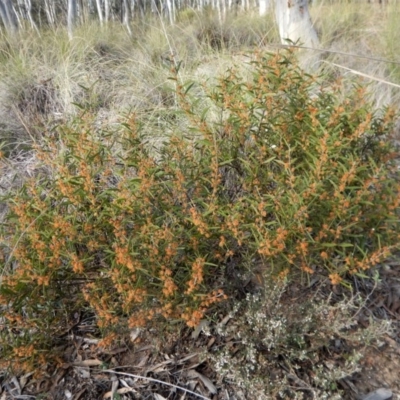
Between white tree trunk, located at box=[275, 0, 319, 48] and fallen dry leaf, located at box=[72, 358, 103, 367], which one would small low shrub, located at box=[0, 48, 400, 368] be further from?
white tree trunk, located at box=[275, 0, 319, 48]

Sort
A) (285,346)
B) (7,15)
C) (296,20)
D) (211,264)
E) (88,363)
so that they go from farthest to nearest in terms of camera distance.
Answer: (7,15), (296,20), (88,363), (285,346), (211,264)

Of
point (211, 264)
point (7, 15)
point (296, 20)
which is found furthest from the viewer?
point (7, 15)

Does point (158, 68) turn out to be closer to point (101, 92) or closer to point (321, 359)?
point (101, 92)

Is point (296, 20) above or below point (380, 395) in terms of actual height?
above

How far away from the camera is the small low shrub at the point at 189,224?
1.52 m

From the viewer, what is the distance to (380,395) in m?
1.61

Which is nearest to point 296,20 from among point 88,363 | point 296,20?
point 296,20

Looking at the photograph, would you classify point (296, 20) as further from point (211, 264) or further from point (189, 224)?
point (211, 264)

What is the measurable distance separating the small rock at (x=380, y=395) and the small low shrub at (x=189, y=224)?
1.43 ft

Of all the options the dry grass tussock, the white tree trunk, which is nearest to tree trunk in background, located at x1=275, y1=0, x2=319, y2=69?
the white tree trunk

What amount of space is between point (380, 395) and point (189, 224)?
0.98m

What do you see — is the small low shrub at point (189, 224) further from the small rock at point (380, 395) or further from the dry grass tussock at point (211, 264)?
the small rock at point (380, 395)

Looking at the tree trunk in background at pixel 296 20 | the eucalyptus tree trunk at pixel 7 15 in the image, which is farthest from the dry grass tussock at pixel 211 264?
the eucalyptus tree trunk at pixel 7 15

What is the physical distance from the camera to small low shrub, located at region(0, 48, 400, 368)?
4.98ft
